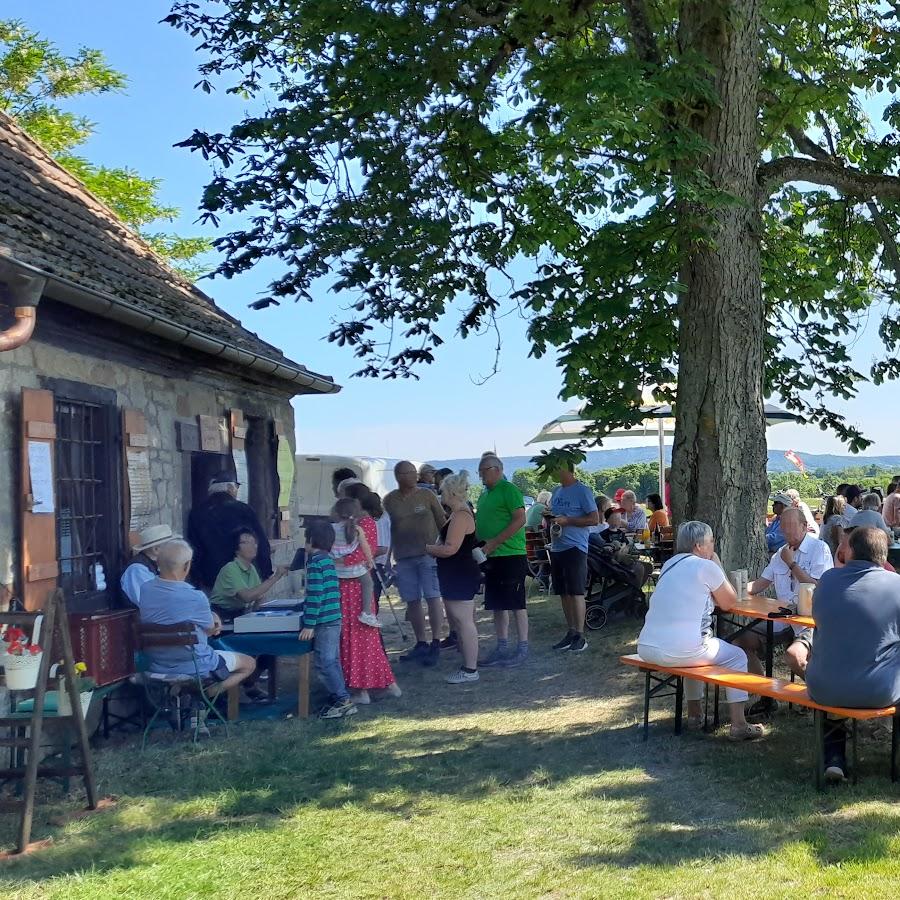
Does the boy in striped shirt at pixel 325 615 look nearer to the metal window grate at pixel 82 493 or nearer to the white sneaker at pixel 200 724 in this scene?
the white sneaker at pixel 200 724

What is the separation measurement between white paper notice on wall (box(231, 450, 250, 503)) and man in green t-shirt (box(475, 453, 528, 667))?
2.65 metres

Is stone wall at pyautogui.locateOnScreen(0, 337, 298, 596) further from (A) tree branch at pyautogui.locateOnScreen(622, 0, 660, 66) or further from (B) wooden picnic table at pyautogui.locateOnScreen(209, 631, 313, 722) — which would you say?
(A) tree branch at pyautogui.locateOnScreen(622, 0, 660, 66)

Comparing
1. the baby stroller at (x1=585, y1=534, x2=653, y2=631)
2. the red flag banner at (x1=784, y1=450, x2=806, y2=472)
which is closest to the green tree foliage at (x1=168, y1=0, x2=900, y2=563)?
the baby stroller at (x1=585, y1=534, x2=653, y2=631)

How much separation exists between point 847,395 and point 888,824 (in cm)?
633

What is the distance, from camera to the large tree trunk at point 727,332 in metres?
Result: 7.91

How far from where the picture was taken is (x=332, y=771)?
6199 mm

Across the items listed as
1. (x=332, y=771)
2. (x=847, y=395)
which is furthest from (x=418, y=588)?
(x=847, y=395)

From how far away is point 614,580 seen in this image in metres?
12.0

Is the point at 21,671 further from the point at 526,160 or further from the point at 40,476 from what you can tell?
the point at 526,160

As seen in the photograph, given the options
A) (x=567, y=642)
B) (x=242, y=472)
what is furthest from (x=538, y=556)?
(x=242, y=472)

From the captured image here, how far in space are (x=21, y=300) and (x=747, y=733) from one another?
A: 4.86 meters

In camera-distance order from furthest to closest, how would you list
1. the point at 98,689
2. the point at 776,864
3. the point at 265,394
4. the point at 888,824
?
1. the point at 265,394
2. the point at 98,689
3. the point at 888,824
4. the point at 776,864

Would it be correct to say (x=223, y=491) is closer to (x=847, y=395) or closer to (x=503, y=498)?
(x=503, y=498)

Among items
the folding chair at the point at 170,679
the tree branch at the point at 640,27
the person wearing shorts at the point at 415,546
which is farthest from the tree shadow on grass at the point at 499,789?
the tree branch at the point at 640,27
